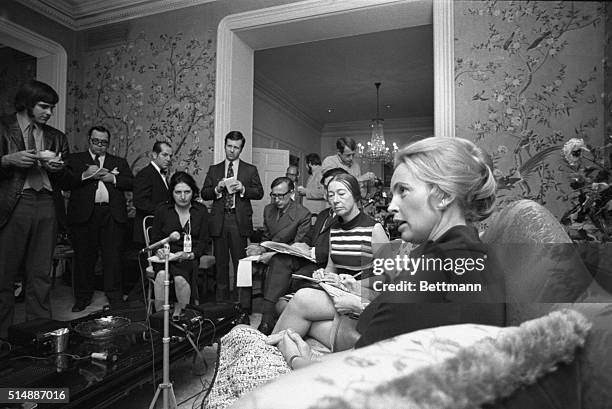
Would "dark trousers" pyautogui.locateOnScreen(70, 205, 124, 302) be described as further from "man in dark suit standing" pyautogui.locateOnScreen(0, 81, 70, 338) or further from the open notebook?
the open notebook

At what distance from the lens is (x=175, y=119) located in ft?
11.8

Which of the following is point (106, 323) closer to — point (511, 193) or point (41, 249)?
point (41, 249)

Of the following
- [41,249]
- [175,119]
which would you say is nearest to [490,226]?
[41,249]

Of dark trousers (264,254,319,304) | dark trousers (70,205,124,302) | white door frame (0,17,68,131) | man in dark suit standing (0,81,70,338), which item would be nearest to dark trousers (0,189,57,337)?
man in dark suit standing (0,81,70,338)

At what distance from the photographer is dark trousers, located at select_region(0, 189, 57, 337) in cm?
223

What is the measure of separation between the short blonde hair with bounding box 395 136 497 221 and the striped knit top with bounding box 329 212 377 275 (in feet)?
3.67

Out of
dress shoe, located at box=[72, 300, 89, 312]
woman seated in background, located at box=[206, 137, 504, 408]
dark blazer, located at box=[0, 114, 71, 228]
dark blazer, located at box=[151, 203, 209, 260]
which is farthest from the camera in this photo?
dress shoe, located at box=[72, 300, 89, 312]

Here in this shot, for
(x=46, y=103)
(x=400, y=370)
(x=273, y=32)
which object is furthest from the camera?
(x=273, y=32)

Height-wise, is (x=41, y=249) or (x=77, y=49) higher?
(x=77, y=49)

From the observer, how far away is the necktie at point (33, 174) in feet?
7.46

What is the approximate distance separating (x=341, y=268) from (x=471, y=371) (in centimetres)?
157

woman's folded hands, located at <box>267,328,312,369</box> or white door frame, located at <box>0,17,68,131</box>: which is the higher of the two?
white door frame, located at <box>0,17,68,131</box>

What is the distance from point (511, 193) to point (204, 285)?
232cm

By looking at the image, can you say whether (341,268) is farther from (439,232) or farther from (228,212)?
(228,212)
